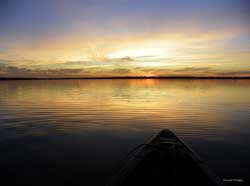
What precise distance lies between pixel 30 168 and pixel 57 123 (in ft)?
23.6

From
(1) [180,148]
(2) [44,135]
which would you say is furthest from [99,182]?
(2) [44,135]

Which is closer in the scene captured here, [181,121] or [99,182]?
[99,182]

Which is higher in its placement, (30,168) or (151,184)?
(151,184)

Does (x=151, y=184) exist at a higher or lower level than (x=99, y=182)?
higher

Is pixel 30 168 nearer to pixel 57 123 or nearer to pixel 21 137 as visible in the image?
pixel 21 137

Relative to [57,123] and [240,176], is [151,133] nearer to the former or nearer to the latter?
[240,176]

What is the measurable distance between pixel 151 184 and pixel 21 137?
28.0 feet

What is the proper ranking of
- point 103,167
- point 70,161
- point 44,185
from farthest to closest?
point 70,161, point 103,167, point 44,185

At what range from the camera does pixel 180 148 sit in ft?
20.4

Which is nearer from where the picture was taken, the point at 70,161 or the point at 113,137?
the point at 70,161

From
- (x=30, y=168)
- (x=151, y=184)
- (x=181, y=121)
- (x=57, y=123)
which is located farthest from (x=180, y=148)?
(x=57, y=123)

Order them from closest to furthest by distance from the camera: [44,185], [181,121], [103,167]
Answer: [44,185] < [103,167] < [181,121]

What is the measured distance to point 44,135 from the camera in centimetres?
1111

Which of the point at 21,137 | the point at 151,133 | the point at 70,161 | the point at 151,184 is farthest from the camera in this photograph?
the point at 151,133
